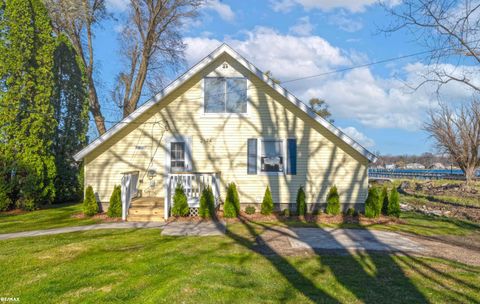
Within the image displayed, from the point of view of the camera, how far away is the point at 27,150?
1348cm

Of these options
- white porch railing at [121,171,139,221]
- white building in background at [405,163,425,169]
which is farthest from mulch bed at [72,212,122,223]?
white building in background at [405,163,425,169]

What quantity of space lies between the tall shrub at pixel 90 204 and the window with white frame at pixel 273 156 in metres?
6.14

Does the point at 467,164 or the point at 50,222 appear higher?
the point at 467,164

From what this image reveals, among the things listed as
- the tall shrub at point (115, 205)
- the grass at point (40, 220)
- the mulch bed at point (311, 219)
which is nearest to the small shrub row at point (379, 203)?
the mulch bed at point (311, 219)

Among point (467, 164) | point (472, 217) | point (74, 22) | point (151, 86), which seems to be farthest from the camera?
point (467, 164)

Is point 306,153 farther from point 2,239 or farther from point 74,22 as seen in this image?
point 74,22

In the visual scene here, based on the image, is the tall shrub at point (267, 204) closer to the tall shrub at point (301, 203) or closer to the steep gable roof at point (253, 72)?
the tall shrub at point (301, 203)

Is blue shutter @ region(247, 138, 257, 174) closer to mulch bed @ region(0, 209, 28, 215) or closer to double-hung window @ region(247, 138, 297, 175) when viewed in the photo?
double-hung window @ region(247, 138, 297, 175)

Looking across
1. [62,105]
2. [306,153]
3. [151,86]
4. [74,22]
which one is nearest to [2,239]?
[62,105]

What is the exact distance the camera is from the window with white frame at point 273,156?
43.1 feet

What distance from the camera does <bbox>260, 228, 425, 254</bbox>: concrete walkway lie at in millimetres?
8227

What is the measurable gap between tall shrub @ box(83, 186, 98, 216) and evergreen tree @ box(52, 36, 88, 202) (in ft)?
13.5

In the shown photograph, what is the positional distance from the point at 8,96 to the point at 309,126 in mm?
11372

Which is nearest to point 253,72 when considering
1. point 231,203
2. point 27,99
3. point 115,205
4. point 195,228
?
point 231,203
